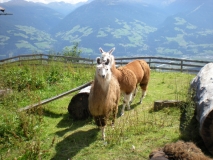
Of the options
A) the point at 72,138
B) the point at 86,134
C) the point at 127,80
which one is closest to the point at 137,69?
the point at 127,80

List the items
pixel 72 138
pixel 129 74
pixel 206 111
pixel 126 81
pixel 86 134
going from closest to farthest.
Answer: pixel 206 111, pixel 72 138, pixel 86 134, pixel 126 81, pixel 129 74

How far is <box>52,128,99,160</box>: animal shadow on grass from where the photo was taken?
518 cm

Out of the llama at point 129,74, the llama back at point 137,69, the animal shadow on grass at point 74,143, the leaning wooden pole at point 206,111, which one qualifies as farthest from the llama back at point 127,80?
the leaning wooden pole at point 206,111

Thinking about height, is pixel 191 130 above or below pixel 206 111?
below

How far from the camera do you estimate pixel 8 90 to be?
344 inches

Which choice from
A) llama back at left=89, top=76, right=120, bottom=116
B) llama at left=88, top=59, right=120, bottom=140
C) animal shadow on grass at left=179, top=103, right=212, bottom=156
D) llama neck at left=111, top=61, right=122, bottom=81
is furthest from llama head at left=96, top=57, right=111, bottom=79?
animal shadow on grass at left=179, top=103, right=212, bottom=156

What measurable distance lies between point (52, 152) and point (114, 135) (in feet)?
4.91

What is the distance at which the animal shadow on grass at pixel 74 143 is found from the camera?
5176 millimetres

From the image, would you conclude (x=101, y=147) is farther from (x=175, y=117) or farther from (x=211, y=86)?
(x=211, y=86)

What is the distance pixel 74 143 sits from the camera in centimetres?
567

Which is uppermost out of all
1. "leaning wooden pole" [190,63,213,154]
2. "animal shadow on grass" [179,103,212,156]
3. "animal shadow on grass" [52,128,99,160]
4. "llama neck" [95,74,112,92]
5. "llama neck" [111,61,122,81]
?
"llama neck" [111,61,122,81]

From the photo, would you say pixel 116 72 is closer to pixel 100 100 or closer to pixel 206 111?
pixel 100 100

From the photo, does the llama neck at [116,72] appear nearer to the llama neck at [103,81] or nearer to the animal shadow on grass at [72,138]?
the animal shadow on grass at [72,138]

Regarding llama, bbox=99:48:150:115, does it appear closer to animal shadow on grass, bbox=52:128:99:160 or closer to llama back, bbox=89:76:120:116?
llama back, bbox=89:76:120:116
